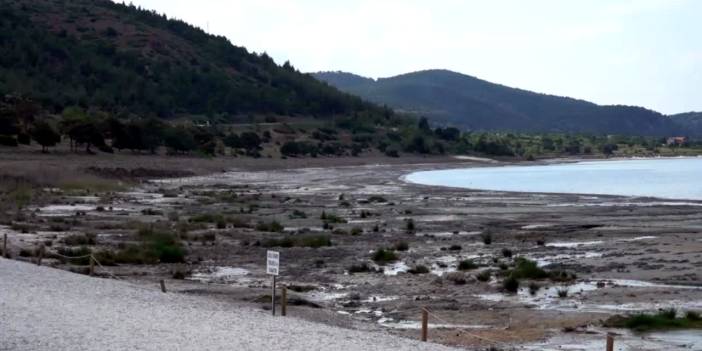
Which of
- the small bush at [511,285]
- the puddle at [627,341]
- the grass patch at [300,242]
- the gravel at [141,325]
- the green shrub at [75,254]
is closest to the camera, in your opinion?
the gravel at [141,325]

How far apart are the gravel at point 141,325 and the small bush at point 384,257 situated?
30.4ft

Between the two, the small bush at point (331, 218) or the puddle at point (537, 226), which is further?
the small bush at point (331, 218)

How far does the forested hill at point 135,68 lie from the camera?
12088 cm

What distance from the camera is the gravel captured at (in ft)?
58.2

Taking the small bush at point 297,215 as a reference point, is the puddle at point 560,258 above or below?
above

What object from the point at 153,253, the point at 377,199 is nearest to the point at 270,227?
the point at 153,253

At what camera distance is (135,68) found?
136750 millimetres

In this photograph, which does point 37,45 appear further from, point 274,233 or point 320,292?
point 320,292

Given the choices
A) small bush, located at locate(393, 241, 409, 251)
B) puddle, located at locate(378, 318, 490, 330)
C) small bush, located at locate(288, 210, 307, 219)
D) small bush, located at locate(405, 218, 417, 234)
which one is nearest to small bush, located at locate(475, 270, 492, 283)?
puddle, located at locate(378, 318, 490, 330)

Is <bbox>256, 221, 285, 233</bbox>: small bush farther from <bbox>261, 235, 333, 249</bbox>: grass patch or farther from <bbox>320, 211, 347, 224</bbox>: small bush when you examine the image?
<bbox>261, 235, 333, 249</bbox>: grass patch

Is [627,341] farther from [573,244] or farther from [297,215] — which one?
[297,215]

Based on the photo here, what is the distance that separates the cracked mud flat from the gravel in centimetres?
161

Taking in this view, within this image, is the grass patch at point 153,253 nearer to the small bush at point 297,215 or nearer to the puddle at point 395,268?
the puddle at point 395,268

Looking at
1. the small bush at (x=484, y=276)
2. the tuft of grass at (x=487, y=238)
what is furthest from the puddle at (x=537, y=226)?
the small bush at (x=484, y=276)
